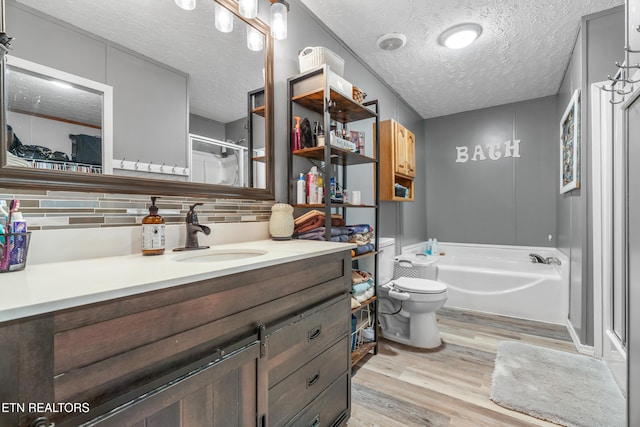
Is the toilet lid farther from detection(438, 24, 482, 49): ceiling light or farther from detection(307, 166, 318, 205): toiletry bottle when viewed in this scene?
detection(438, 24, 482, 49): ceiling light

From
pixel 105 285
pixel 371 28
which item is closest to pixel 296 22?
pixel 371 28

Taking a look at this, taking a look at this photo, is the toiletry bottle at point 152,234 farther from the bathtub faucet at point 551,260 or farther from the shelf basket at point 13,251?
the bathtub faucet at point 551,260

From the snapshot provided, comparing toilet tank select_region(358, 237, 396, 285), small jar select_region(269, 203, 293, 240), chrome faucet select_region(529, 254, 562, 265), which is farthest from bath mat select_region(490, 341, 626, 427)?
small jar select_region(269, 203, 293, 240)

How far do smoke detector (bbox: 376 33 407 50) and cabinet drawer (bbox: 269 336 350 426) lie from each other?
2.23m

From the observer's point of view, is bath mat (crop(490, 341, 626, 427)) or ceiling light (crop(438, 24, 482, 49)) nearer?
bath mat (crop(490, 341, 626, 427))

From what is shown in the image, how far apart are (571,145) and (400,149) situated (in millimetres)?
1463

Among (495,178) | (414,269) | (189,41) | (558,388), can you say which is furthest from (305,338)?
(495,178)

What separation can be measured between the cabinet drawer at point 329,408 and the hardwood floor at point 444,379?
194 mm

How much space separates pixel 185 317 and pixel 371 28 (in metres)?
2.34

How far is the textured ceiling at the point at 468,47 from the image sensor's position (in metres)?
1.97

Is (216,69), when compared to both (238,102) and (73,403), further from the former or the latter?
(73,403)

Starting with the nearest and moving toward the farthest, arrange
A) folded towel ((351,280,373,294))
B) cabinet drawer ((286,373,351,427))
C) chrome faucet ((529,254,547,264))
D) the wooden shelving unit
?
cabinet drawer ((286,373,351,427)), the wooden shelving unit, folded towel ((351,280,373,294)), chrome faucet ((529,254,547,264))

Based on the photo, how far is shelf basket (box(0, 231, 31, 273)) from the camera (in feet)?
2.48

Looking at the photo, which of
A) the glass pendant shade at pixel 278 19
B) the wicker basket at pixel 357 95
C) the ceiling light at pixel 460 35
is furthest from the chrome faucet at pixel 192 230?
the ceiling light at pixel 460 35
